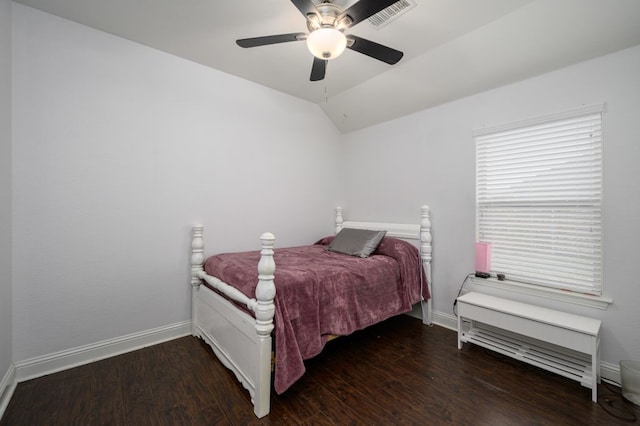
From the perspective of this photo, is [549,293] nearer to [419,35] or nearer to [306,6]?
[419,35]

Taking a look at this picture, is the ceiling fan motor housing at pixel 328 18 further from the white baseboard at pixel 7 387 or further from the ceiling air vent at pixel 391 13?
the white baseboard at pixel 7 387

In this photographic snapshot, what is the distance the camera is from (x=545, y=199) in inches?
92.9

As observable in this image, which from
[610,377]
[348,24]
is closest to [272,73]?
[348,24]

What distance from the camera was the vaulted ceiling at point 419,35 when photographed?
6.46 ft

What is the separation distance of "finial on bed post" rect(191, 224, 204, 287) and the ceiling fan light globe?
78.5 inches

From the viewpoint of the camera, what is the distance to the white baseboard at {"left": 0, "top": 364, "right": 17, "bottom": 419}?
1.73 metres

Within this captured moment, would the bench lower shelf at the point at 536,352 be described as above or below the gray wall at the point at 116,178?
below

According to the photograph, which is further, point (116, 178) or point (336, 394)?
point (116, 178)

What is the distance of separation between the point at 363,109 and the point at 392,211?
4.55 ft

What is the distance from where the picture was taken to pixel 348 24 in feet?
5.50

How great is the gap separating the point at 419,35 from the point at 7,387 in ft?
13.2

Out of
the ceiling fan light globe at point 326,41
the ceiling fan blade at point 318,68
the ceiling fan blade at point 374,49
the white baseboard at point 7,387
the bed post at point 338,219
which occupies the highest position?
the ceiling fan blade at point 374,49

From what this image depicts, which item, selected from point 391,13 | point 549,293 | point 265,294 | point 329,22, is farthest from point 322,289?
point 391,13

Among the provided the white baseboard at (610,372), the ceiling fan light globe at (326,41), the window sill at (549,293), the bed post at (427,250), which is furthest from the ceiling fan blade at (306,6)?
the white baseboard at (610,372)
